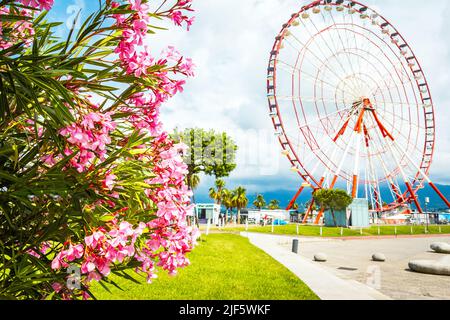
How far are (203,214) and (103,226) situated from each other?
49.0m

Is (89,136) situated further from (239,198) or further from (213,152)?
(239,198)

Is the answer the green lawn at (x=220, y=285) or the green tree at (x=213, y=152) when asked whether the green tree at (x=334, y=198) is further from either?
the green lawn at (x=220, y=285)

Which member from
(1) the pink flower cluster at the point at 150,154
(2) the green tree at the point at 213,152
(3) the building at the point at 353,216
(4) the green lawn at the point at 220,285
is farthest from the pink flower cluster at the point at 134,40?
(3) the building at the point at 353,216

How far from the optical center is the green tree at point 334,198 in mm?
38719

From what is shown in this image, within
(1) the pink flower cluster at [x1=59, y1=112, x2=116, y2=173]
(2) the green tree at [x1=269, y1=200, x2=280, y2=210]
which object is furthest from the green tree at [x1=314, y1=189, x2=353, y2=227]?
(2) the green tree at [x1=269, y1=200, x2=280, y2=210]

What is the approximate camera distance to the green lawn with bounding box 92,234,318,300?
6.62m

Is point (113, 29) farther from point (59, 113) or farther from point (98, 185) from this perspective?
point (98, 185)

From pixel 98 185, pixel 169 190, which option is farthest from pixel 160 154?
pixel 98 185

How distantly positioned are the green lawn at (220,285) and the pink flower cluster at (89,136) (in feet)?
11.3

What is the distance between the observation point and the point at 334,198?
38906mm

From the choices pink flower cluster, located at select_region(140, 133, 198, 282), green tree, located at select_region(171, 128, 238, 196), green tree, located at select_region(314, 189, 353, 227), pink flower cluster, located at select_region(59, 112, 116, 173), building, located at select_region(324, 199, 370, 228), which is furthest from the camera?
building, located at select_region(324, 199, 370, 228)

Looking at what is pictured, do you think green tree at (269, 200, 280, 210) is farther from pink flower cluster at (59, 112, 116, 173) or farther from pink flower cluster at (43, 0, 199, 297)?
pink flower cluster at (59, 112, 116, 173)

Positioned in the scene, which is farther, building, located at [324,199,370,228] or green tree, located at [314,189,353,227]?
building, located at [324,199,370,228]

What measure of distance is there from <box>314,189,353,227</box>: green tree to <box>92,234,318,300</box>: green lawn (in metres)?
29.1
